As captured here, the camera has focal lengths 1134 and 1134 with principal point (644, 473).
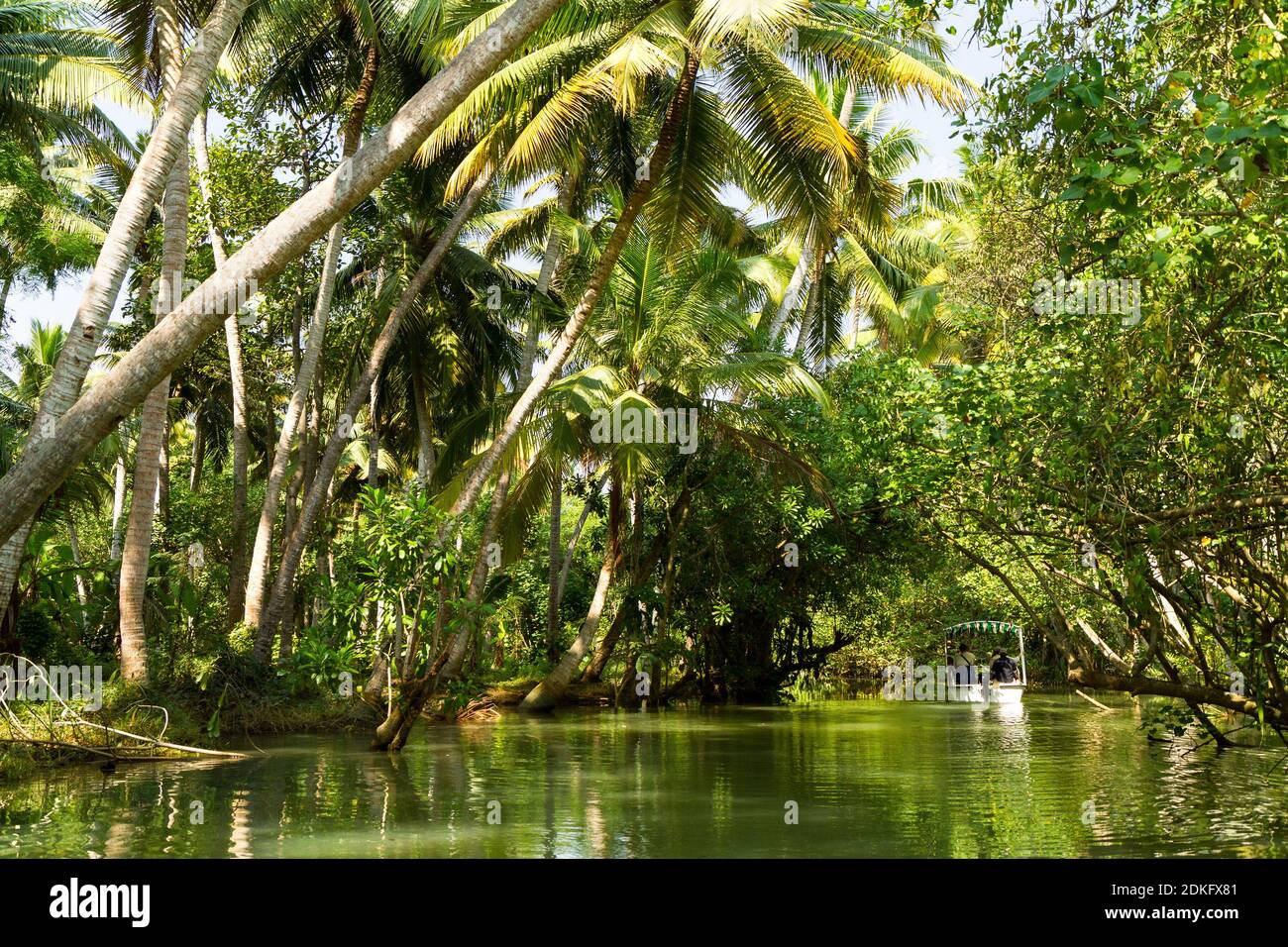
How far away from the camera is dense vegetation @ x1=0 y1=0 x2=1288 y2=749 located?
830 cm

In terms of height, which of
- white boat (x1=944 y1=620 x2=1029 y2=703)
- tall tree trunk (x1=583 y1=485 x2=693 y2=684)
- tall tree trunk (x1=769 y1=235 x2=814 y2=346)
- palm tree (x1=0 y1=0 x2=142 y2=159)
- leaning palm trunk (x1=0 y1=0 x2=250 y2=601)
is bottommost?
white boat (x1=944 y1=620 x2=1029 y2=703)

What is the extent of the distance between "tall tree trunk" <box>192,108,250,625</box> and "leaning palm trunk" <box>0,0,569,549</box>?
1073 centimetres

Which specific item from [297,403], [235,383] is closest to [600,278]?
[297,403]

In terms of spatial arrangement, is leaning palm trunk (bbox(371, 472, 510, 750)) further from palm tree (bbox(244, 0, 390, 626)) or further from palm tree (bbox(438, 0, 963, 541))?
palm tree (bbox(244, 0, 390, 626))

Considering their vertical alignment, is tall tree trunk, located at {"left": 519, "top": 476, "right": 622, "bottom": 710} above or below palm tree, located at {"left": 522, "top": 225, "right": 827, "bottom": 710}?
below

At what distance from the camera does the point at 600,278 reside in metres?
16.3

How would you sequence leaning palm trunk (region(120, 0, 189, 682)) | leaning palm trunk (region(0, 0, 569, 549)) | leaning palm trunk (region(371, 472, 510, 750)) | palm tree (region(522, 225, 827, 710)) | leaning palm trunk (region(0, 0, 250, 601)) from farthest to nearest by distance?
A: palm tree (region(522, 225, 827, 710)) < leaning palm trunk (region(371, 472, 510, 750)) < leaning palm trunk (region(120, 0, 189, 682)) < leaning palm trunk (region(0, 0, 250, 601)) < leaning palm trunk (region(0, 0, 569, 549))

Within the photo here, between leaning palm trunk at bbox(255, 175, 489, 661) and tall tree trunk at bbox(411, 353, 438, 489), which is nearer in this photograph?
leaning palm trunk at bbox(255, 175, 489, 661)

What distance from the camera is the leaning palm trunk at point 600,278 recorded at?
16.3 m

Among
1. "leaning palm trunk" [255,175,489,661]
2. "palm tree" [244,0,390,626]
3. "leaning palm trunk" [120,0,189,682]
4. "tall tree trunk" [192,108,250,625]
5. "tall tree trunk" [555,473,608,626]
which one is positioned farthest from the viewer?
"tall tree trunk" [555,473,608,626]

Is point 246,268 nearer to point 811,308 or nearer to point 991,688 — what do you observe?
point 811,308

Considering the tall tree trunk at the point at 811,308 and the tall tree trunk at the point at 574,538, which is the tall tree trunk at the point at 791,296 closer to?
the tall tree trunk at the point at 811,308

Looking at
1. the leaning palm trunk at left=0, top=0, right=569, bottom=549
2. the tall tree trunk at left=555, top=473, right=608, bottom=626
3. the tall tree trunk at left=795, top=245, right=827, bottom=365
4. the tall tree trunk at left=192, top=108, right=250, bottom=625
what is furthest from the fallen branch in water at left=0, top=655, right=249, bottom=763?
the tall tree trunk at left=795, top=245, right=827, bottom=365

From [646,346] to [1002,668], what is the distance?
18.0 metres
